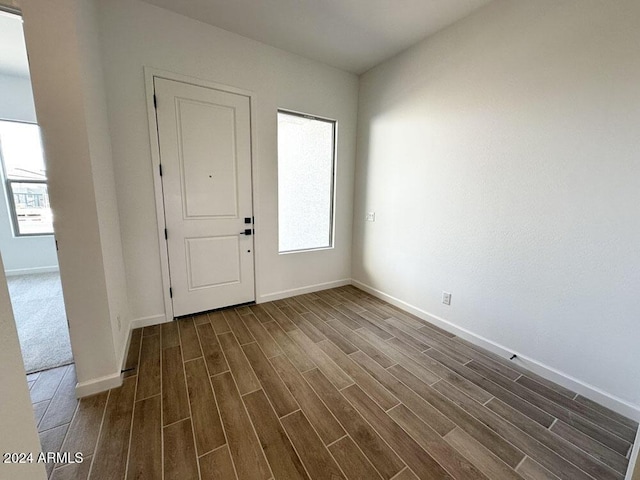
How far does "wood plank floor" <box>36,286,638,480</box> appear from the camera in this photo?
1278mm


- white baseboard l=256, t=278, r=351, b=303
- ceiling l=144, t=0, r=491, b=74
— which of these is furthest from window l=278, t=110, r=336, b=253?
ceiling l=144, t=0, r=491, b=74

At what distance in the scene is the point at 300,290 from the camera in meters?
3.44

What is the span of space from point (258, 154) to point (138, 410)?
2433mm

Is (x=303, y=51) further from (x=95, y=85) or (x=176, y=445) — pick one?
(x=176, y=445)

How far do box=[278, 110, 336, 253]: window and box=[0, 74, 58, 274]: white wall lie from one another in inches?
147

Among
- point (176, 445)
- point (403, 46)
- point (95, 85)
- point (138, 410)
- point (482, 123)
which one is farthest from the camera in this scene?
point (403, 46)

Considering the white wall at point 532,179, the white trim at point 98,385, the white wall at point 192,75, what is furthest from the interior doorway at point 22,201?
the white wall at point 532,179

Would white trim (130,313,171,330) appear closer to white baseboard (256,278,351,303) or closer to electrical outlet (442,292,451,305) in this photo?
white baseboard (256,278,351,303)

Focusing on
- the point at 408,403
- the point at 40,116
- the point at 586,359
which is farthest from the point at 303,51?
the point at 586,359

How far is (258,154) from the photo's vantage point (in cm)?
285

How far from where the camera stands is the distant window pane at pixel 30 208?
3959mm

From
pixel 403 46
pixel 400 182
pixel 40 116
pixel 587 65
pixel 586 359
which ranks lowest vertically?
pixel 586 359

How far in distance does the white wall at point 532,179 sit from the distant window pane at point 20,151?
5445 mm

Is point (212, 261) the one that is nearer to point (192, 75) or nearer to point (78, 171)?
point (78, 171)
